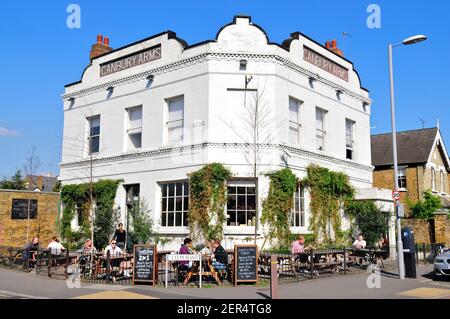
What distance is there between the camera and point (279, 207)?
718 inches

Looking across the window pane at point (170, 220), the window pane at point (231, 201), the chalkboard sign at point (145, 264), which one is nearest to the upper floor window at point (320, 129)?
the window pane at point (231, 201)

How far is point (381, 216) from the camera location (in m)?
21.7

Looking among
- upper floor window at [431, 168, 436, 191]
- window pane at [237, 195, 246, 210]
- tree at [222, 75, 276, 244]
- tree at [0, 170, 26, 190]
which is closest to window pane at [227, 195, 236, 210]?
window pane at [237, 195, 246, 210]

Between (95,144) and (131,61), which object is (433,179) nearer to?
(131,61)

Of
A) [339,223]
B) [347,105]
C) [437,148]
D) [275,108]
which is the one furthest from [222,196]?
[437,148]

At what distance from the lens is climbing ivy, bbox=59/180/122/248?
20641mm

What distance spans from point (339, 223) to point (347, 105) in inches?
243

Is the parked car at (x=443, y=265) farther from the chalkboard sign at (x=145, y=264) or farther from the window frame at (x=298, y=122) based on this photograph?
the chalkboard sign at (x=145, y=264)

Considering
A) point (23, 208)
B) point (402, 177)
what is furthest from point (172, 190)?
point (402, 177)

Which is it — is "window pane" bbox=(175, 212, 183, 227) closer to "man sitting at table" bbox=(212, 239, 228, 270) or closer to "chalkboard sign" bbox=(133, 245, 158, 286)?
"man sitting at table" bbox=(212, 239, 228, 270)

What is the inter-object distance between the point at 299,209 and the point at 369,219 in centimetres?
367
